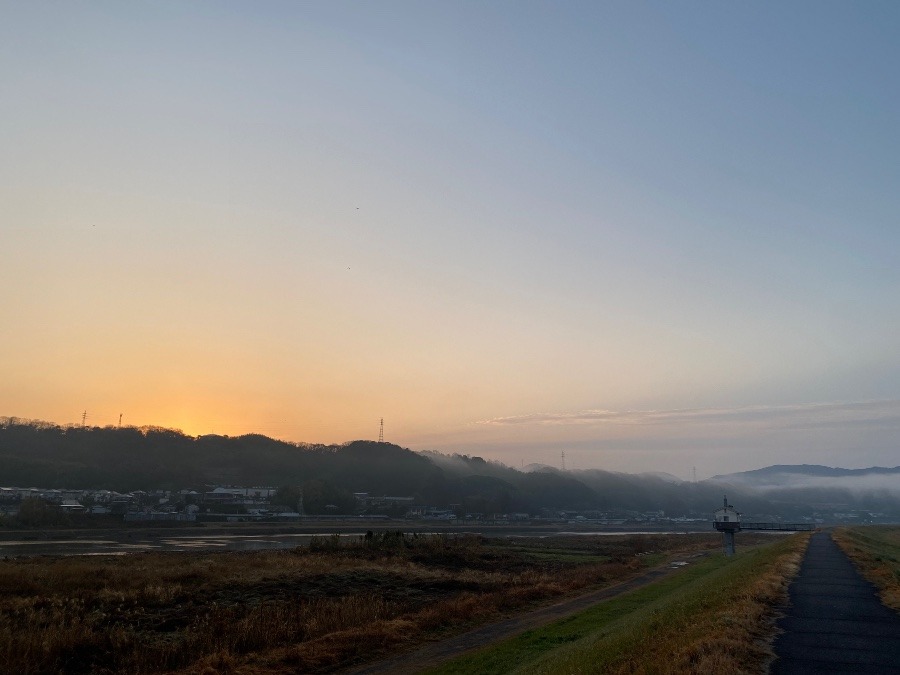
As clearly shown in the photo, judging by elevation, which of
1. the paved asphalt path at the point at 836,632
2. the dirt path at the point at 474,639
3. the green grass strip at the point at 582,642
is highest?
the paved asphalt path at the point at 836,632

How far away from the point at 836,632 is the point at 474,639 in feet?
50.2

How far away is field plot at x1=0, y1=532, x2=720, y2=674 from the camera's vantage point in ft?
73.5

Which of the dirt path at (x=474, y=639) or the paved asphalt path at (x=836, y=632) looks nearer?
the paved asphalt path at (x=836, y=632)

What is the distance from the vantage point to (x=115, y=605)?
31453 mm

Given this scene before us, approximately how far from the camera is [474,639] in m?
28.6

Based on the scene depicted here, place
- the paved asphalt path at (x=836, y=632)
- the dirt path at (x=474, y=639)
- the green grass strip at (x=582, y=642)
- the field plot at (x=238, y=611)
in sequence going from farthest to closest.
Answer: the dirt path at (x=474, y=639) < the field plot at (x=238, y=611) < the green grass strip at (x=582, y=642) < the paved asphalt path at (x=836, y=632)

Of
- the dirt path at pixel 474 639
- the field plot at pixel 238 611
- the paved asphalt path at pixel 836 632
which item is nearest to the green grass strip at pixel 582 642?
the dirt path at pixel 474 639

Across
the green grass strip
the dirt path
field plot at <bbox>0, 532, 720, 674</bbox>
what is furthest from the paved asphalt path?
field plot at <bbox>0, 532, 720, 674</bbox>

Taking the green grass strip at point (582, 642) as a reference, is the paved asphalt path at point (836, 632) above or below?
above

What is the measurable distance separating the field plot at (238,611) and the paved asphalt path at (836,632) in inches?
588

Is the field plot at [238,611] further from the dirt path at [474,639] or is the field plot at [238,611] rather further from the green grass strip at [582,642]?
the green grass strip at [582,642]

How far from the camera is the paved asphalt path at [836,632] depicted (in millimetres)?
14664

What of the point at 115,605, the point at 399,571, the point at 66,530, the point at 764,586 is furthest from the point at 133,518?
the point at 764,586

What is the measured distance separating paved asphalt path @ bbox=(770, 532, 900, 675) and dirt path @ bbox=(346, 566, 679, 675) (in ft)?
40.2
